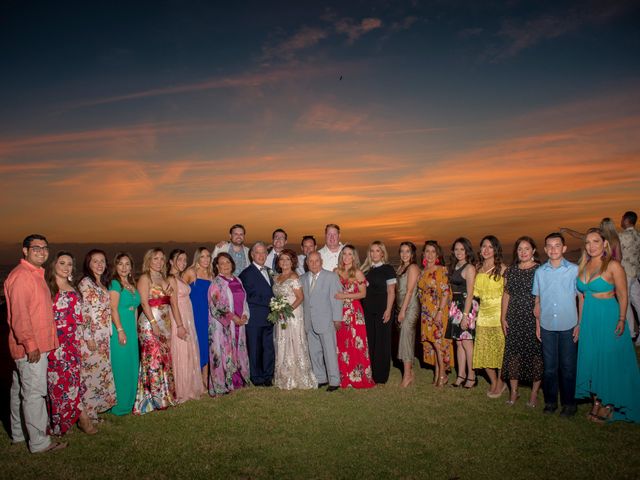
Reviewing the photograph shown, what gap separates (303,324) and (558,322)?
4349 mm

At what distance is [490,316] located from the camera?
26.7 ft

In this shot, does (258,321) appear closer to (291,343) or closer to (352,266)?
(291,343)

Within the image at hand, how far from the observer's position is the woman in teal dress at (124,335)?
7566mm

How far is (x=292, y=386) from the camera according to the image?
8.93m

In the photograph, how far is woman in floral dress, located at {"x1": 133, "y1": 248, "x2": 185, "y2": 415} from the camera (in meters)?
7.83

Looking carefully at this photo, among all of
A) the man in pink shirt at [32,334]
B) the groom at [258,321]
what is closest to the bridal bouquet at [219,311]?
the groom at [258,321]

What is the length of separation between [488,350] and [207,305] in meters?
5.08

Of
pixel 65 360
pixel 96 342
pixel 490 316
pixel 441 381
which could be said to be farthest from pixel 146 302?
pixel 490 316

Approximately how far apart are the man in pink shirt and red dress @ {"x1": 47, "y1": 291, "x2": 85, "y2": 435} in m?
0.31

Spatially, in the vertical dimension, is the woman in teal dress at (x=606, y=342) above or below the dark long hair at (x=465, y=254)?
below

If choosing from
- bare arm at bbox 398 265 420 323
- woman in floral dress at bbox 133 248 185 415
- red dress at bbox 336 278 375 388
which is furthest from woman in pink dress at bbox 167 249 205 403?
bare arm at bbox 398 265 420 323

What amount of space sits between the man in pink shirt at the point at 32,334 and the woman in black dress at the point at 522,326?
6.59m

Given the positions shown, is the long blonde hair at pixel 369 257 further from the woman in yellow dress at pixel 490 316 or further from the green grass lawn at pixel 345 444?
the green grass lawn at pixel 345 444

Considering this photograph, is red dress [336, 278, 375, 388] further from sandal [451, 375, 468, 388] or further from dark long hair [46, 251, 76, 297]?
dark long hair [46, 251, 76, 297]
